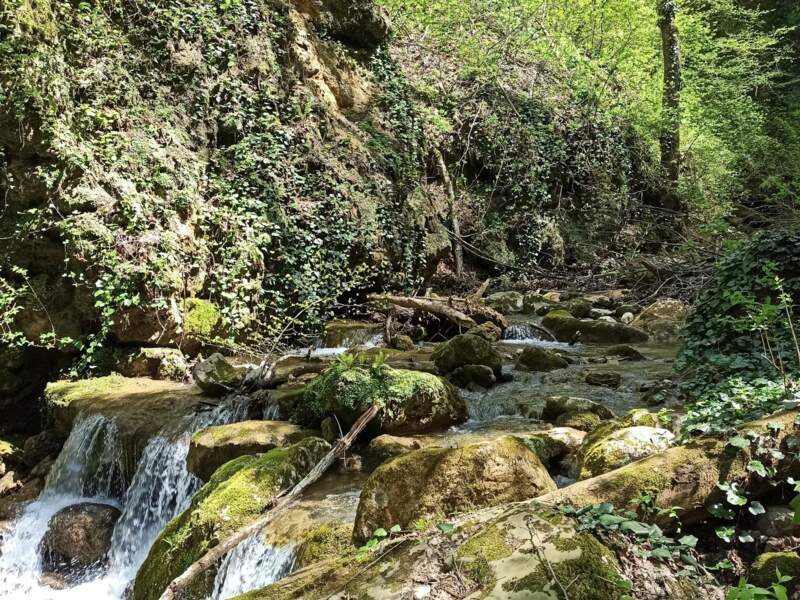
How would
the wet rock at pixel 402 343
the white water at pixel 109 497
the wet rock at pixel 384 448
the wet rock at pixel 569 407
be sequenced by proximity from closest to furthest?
the wet rock at pixel 384 448 < the white water at pixel 109 497 < the wet rock at pixel 569 407 < the wet rock at pixel 402 343

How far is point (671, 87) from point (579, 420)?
42.5 feet

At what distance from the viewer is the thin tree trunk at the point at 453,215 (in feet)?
44.6

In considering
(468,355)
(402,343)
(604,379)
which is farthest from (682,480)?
(402,343)

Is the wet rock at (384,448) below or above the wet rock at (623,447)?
below

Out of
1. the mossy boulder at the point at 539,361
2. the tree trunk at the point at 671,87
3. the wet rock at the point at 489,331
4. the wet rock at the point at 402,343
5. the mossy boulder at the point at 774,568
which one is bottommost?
the wet rock at the point at 489,331

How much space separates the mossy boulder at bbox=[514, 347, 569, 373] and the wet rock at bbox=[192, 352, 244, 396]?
4.08 meters

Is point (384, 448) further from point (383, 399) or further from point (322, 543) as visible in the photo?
point (322, 543)

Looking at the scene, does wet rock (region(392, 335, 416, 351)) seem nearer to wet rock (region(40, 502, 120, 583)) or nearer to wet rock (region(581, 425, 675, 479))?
wet rock (region(40, 502, 120, 583))

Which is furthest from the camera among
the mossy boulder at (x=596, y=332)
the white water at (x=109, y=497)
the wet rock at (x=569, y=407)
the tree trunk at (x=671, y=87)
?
the tree trunk at (x=671, y=87)

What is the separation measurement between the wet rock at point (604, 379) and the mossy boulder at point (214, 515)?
13.4ft

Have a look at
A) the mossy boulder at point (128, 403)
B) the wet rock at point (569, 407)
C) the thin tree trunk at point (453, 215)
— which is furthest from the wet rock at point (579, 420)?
the thin tree trunk at point (453, 215)

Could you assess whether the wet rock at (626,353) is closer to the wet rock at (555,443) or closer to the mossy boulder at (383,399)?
the mossy boulder at (383,399)

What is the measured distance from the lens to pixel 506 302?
1232cm

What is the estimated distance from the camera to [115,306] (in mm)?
7602
